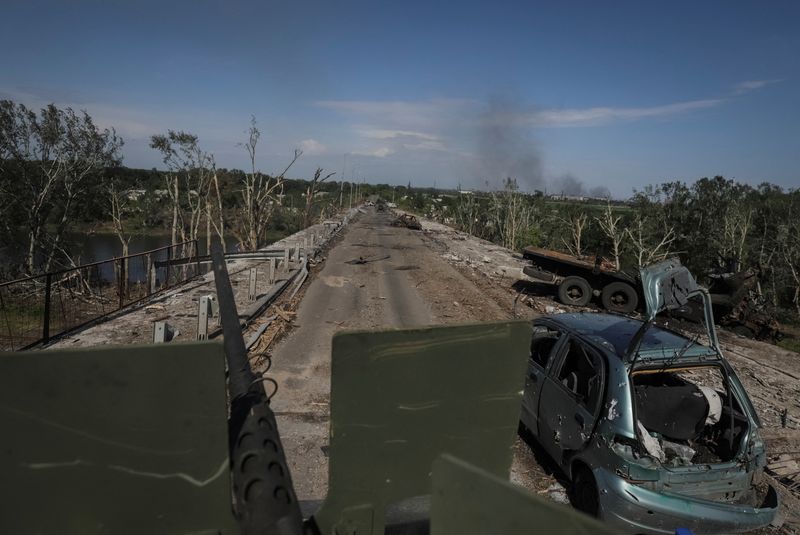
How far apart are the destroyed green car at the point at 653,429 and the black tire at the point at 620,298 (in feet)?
25.6

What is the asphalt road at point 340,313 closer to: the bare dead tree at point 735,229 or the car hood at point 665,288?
the car hood at point 665,288

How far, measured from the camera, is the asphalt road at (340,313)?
5.67 m

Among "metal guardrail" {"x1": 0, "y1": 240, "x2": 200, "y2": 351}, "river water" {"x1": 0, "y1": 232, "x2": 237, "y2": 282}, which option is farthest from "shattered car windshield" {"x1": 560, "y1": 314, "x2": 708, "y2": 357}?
"river water" {"x1": 0, "y1": 232, "x2": 237, "y2": 282}

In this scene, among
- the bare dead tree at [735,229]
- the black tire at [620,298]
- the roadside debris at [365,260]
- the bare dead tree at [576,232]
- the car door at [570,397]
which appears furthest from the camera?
the bare dead tree at [735,229]

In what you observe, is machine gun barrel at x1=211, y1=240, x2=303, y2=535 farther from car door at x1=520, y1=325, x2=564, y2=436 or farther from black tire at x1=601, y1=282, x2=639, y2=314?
black tire at x1=601, y1=282, x2=639, y2=314

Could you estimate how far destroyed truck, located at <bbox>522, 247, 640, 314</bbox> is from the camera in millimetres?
12773

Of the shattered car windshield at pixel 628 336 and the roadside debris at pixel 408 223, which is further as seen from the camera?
the roadside debris at pixel 408 223

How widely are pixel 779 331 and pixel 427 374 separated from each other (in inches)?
528

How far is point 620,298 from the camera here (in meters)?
13.0

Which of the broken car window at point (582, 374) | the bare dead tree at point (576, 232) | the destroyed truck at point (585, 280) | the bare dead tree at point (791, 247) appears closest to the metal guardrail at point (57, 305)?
the broken car window at point (582, 374)

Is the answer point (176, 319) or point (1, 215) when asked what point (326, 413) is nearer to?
point (176, 319)

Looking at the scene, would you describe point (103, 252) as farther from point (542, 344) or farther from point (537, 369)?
point (537, 369)

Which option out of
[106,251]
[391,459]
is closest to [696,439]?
[391,459]

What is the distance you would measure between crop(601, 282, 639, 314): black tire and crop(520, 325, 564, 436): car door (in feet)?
24.7
